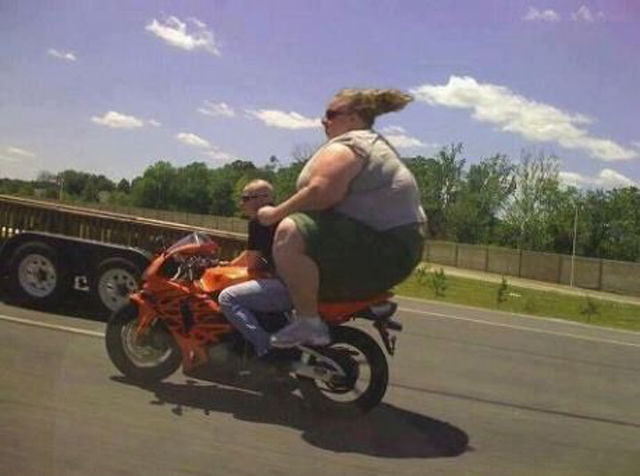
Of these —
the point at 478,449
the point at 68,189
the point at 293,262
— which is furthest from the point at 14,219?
the point at 68,189

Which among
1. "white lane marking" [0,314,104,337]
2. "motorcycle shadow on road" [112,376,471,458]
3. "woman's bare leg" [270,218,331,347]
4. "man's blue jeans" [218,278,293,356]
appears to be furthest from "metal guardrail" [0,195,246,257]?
"woman's bare leg" [270,218,331,347]

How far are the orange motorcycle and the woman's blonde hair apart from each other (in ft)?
3.77

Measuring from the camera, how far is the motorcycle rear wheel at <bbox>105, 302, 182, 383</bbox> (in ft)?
19.4

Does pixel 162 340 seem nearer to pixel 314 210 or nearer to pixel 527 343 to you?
pixel 314 210

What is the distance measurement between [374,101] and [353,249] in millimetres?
949

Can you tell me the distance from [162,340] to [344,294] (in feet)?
4.73

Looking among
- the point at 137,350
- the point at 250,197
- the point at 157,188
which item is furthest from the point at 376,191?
the point at 157,188

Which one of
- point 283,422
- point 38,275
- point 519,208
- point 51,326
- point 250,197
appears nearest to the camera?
point 283,422

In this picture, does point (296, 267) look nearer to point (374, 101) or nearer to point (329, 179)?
point (329, 179)

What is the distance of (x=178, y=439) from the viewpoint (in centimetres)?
480

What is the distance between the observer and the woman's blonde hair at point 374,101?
527cm

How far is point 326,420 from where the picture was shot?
5445mm

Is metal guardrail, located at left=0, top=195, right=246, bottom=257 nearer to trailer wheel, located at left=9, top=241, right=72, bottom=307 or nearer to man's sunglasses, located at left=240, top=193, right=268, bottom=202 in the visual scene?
trailer wheel, located at left=9, top=241, right=72, bottom=307

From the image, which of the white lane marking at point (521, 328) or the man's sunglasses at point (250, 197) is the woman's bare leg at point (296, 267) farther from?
the white lane marking at point (521, 328)
